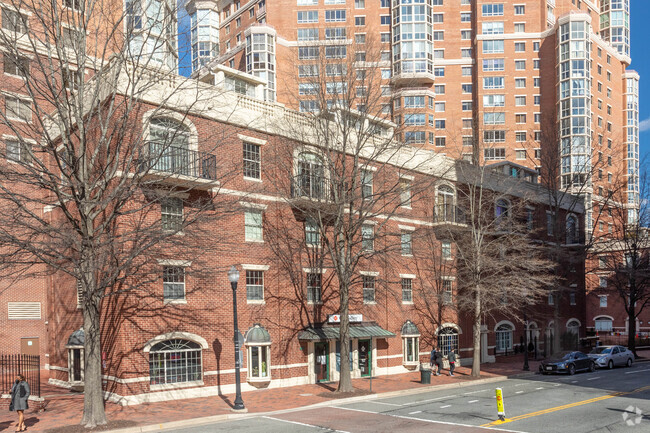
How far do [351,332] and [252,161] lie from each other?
961 cm

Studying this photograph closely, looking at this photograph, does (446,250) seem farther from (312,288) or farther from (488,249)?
(312,288)

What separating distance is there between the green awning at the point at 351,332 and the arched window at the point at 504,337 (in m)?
12.9

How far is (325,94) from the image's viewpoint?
25703 mm

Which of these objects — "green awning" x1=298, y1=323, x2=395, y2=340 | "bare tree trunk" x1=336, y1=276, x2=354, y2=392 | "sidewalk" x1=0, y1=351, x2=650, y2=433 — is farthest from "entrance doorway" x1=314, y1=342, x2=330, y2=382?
"bare tree trunk" x1=336, y1=276, x2=354, y2=392

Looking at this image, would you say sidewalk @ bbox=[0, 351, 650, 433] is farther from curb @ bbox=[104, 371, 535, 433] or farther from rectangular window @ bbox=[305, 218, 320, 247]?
rectangular window @ bbox=[305, 218, 320, 247]

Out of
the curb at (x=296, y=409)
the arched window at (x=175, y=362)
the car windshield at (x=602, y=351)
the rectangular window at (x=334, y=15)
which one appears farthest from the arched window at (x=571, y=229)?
the rectangular window at (x=334, y=15)

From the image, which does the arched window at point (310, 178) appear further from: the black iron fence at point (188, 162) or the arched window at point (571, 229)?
the arched window at point (571, 229)

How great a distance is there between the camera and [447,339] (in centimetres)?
3566

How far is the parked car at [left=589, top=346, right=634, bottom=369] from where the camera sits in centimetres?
3431

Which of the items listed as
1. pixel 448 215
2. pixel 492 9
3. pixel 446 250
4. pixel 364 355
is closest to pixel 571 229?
pixel 446 250

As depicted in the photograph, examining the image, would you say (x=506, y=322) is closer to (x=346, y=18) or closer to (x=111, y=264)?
(x=111, y=264)

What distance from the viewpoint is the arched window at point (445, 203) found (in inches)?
1357

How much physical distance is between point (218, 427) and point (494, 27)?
7606cm

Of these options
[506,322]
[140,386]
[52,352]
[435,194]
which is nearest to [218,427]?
[140,386]
